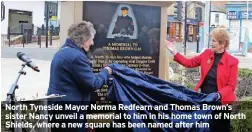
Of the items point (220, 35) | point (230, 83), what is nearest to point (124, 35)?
point (220, 35)

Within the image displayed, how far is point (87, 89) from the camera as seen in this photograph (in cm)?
300

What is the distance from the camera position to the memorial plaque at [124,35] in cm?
395

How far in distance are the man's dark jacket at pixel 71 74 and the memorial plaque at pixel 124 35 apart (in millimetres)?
978

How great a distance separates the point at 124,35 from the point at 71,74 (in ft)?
4.23

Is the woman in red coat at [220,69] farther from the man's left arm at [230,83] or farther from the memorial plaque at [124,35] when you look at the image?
the memorial plaque at [124,35]

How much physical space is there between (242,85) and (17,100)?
5.17 meters

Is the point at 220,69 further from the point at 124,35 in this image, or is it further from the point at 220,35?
the point at 124,35

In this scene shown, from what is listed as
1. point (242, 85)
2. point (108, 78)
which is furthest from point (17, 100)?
point (242, 85)

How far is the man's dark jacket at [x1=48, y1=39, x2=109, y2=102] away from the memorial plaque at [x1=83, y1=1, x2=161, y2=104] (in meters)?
0.98

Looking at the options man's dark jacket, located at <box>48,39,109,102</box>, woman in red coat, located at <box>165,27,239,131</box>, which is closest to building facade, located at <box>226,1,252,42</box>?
woman in red coat, located at <box>165,27,239,131</box>

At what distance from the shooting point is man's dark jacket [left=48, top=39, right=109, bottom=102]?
2.88 m

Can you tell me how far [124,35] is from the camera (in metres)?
4.09

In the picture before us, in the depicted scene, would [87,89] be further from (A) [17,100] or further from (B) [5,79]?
(B) [5,79]

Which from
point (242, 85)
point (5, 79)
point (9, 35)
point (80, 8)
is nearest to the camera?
point (80, 8)
